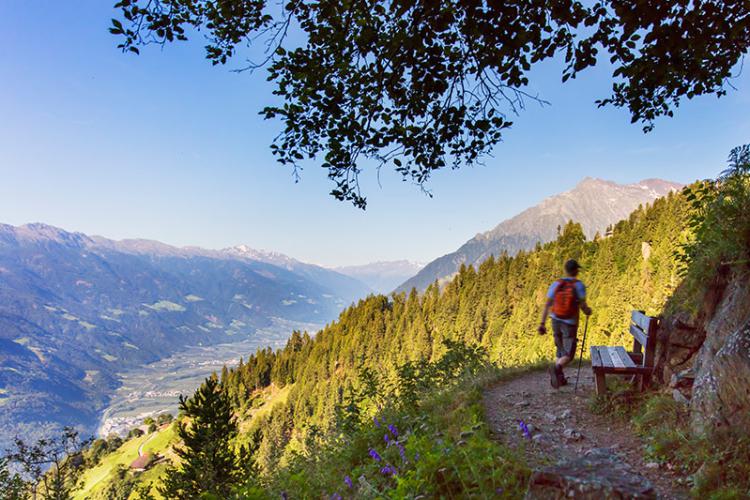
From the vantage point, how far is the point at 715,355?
468 cm

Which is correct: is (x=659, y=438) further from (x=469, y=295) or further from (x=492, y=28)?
(x=469, y=295)

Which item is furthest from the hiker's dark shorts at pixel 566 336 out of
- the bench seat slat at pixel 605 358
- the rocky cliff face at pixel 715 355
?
the rocky cliff face at pixel 715 355

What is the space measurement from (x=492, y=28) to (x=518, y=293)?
67771 mm

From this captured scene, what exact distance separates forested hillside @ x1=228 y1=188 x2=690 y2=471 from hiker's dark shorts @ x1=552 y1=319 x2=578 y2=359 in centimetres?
2570

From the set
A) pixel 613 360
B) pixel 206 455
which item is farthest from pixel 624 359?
pixel 206 455

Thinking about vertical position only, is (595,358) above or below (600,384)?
above

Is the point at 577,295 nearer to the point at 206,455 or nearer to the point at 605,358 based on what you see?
the point at 605,358

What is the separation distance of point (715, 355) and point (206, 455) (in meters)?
13.8

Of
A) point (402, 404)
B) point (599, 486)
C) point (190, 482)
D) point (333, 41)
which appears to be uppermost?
point (333, 41)

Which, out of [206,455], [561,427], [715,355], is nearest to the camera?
[715,355]

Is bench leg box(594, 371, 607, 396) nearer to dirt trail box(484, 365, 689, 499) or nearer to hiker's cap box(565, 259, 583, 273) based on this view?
dirt trail box(484, 365, 689, 499)

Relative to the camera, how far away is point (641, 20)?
4.55 m

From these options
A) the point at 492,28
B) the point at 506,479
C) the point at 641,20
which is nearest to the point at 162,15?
the point at 492,28

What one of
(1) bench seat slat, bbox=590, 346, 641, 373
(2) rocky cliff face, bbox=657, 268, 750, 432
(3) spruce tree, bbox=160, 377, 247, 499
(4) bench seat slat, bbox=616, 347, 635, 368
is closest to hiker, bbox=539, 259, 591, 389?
(1) bench seat slat, bbox=590, 346, 641, 373
